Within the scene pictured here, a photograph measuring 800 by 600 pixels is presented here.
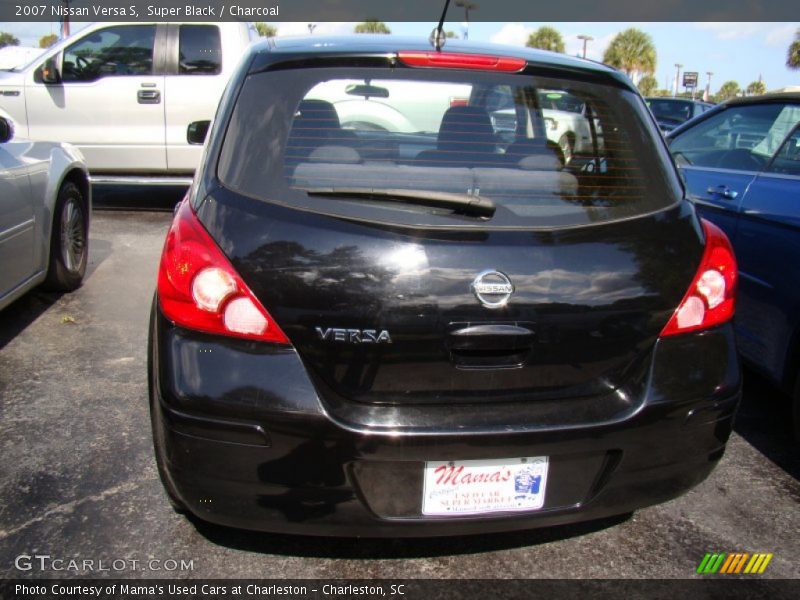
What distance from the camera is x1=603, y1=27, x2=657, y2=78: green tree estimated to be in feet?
190

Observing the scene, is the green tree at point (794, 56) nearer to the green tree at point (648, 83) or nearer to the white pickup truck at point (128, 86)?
the green tree at point (648, 83)

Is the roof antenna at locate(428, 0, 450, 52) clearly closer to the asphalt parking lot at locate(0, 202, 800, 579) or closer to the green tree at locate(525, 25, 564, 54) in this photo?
the asphalt parking lot at locate(0, 202, 800, 579)

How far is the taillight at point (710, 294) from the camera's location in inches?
87.3

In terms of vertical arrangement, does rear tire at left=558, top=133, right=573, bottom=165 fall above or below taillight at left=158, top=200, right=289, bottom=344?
above

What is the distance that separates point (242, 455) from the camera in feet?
6.63

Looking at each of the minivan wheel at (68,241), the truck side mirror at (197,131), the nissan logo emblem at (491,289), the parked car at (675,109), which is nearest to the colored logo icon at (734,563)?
the nissan logo emblem at (491,289)

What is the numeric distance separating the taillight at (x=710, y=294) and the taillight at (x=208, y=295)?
117 cm

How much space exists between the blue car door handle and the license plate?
94.3 inches

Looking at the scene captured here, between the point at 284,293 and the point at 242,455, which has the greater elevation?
the point at 284,293

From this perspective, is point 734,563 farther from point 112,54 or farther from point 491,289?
point 112,54

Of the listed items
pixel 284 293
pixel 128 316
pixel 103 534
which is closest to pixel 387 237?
pixel 284 293

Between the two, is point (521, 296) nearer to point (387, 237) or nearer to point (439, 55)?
point (387, 237)

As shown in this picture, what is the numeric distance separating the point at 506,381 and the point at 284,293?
66 centimetres

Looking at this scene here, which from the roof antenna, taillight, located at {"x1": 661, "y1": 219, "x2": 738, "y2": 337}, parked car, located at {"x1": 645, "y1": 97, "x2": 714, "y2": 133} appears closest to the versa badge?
taillight, located at {"x1": 661, "y1": 219, "x2": 738, "y2": 337}
